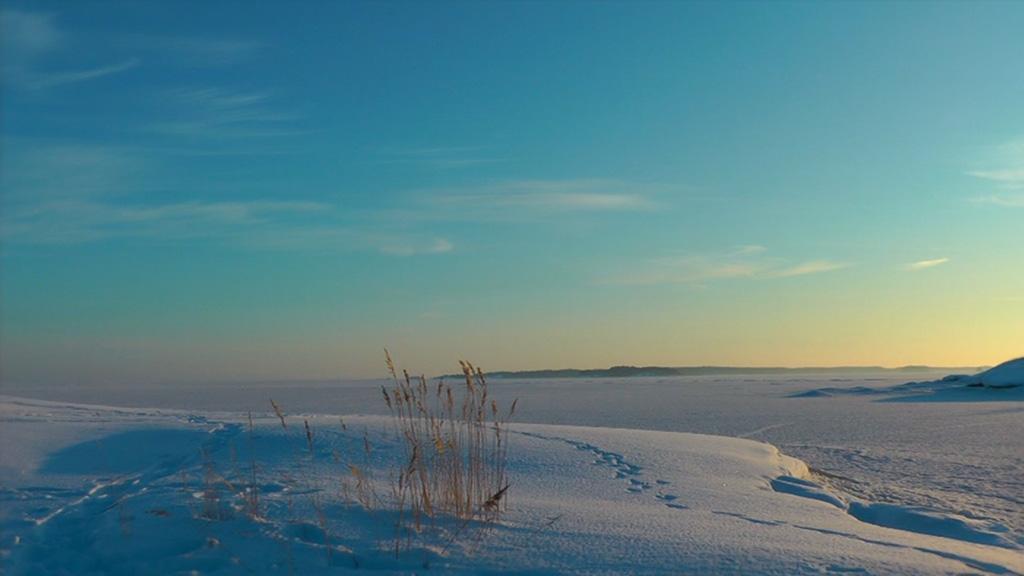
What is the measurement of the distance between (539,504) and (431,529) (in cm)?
92

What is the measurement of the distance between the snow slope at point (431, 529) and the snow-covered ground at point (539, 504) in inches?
0.5

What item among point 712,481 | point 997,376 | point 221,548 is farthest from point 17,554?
point 997,376

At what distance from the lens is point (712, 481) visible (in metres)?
5.36

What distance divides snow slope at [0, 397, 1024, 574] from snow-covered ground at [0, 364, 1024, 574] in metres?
0.01

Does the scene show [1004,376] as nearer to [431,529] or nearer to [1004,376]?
[1004,376]

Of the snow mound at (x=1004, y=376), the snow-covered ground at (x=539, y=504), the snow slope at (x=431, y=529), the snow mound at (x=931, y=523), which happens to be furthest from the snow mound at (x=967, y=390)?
the snow mound at (x=931, y=523)

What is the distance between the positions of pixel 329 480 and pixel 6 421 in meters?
4.30

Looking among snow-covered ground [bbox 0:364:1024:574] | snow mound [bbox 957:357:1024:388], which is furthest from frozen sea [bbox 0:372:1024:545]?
snow mound [bbox 957:357:1024:388]

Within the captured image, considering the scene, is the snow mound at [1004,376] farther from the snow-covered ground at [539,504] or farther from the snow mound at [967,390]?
the snow-covered ground at [539,504]

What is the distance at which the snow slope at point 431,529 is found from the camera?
2.99 meters

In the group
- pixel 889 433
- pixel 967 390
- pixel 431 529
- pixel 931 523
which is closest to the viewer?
pixel 431 529

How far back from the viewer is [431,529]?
11.2 feet

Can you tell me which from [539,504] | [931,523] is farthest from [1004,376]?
[539,504]

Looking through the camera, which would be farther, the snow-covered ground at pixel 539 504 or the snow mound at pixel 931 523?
the snow mound at pixel 931 523
